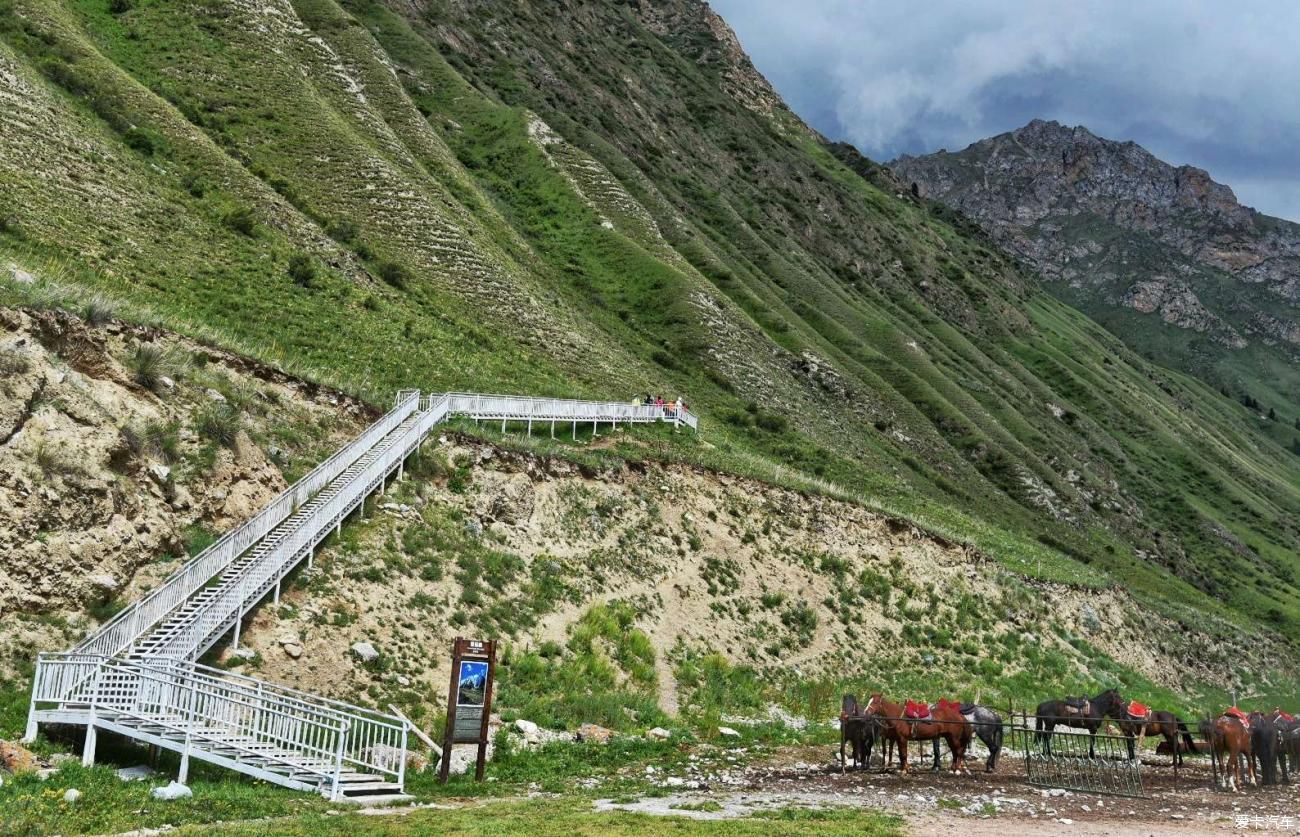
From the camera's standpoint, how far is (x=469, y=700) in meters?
15.1

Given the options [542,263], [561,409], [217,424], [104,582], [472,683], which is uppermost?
[542,263]

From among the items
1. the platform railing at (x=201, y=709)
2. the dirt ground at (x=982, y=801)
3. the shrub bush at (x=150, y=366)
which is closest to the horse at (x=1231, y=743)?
the dirt ground at (x=982, y=801)

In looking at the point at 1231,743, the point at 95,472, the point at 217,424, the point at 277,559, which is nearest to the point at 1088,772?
the point at 1231,743

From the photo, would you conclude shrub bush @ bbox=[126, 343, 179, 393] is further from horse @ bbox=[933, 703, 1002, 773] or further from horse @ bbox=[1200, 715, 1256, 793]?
horse @ bbox=[1200, 715, 1256, 793]

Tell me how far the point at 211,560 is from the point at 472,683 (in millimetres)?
6545

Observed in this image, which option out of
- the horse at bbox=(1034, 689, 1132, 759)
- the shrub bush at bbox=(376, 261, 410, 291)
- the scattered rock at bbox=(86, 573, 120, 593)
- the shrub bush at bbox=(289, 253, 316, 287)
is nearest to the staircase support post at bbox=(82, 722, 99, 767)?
the scattered rock at bbox=(86, 573, 120, 593)

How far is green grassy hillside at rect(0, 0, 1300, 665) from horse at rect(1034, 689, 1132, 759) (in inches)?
750

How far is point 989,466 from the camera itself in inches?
3004

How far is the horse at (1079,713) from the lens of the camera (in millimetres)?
20062

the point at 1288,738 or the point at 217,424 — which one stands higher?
the point at 217,424

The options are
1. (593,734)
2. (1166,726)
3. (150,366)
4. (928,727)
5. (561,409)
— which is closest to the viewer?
(928,727)

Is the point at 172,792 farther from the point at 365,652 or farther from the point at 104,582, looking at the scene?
the point at 365,652

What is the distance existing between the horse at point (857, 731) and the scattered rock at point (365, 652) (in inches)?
386

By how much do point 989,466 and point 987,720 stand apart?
61266 mm
